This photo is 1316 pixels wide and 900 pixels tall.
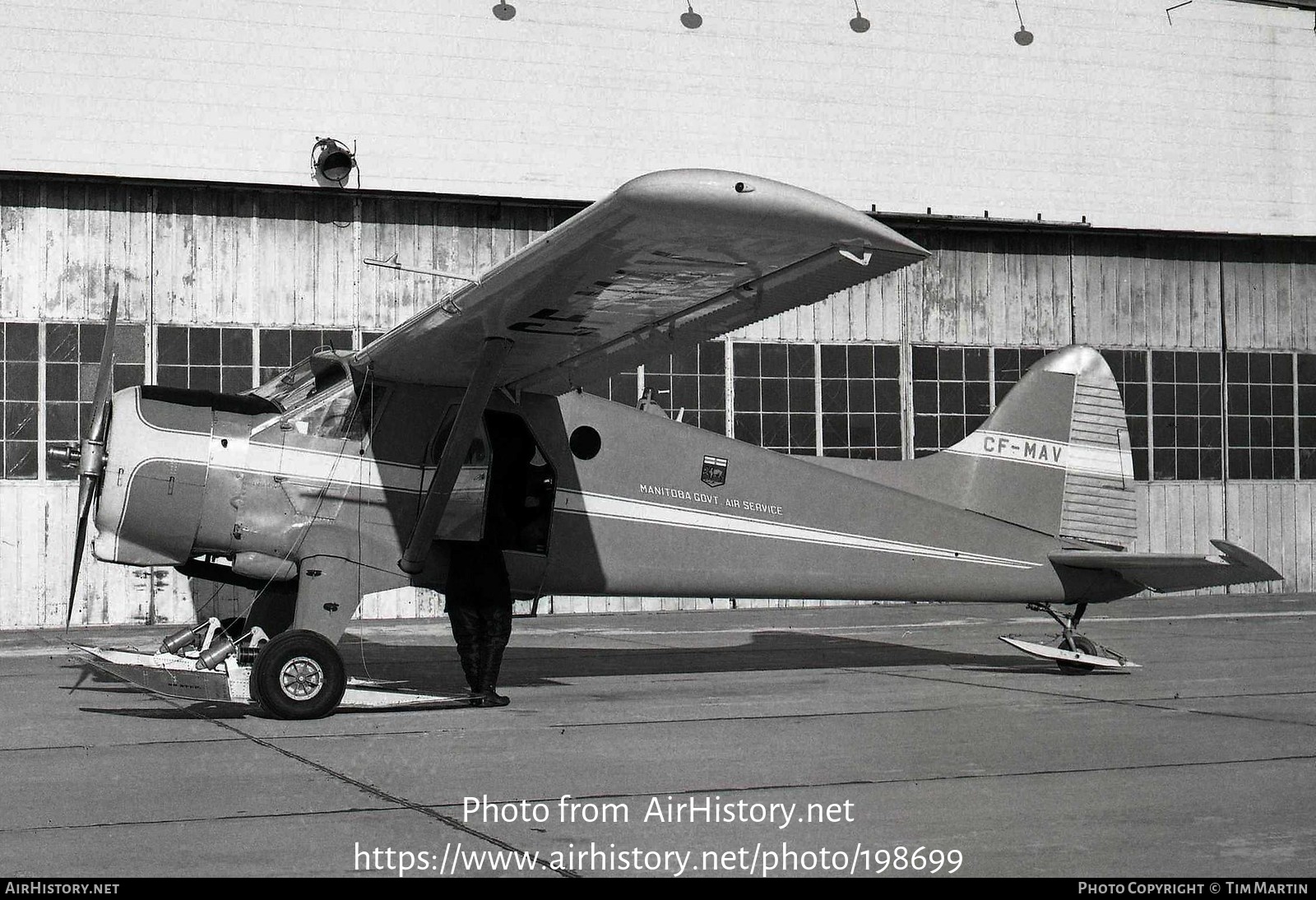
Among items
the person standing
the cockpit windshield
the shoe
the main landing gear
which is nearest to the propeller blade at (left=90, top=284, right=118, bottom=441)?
the cockpit windshield

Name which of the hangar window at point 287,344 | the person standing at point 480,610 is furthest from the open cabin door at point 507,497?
the hangar window at point 287,344

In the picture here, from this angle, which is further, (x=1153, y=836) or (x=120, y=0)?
(x=120, y=0)

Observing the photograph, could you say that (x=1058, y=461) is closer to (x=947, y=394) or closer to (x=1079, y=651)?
(x=1079, y=651)

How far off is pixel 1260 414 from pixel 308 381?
17.7m

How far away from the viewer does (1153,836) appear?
16.3 feet

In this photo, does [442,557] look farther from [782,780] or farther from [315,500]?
[782,780]

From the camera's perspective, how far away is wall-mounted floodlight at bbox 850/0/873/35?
19.9 m

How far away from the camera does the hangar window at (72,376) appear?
16.6 m

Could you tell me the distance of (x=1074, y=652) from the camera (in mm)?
10727

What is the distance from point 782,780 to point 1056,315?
53.9 feet

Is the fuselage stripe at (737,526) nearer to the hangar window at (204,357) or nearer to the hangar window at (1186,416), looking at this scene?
the hangar window at (204,357)

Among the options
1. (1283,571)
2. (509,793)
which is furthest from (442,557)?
(1283,571)

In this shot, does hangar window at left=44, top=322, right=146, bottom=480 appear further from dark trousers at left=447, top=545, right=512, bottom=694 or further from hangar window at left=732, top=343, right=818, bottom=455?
dark trousers at left=447, top=545, right=512, bottom=694

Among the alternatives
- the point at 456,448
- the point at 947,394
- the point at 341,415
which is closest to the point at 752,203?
the point at 456,448
